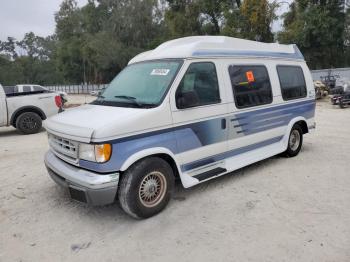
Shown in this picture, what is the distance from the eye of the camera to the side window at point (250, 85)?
5.25 meters

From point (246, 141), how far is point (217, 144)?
769 mm

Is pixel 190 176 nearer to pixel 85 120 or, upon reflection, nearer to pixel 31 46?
pixel 85 120

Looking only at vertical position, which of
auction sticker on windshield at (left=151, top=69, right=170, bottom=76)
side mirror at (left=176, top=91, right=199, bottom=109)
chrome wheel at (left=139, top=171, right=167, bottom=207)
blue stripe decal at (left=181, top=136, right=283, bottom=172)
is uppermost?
auction sticker on windshield at (left=151, top=69, right=170, bottom=76)

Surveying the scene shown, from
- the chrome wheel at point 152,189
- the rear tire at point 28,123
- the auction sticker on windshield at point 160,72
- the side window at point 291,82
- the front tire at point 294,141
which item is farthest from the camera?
the rear tire at point 28,123

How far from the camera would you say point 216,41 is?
5.14 metres

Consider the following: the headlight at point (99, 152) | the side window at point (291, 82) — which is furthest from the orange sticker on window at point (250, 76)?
the headlight at point (99, 152)

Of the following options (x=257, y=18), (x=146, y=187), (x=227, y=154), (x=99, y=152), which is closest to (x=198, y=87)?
(x=227, y=154)

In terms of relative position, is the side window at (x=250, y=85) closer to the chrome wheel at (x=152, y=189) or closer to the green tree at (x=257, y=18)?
the chrome wheel at (x=152, y=189)

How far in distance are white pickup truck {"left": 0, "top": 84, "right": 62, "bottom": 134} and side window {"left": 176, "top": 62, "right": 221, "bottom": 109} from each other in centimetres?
784

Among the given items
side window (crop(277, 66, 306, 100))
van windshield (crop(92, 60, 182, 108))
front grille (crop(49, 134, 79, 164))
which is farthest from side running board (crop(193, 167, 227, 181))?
side window (crop(277, 66, 306, 100))

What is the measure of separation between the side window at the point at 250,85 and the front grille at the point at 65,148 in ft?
8.47

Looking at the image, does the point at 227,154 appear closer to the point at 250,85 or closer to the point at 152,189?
the point at 250,85

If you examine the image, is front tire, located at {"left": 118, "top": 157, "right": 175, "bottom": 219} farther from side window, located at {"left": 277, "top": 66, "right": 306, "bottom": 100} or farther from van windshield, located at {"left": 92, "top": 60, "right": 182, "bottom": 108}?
side window, located at {"left": 277, "top": 66, "right": 306, "bottom": 100}

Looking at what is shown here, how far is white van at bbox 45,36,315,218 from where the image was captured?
3881mm
